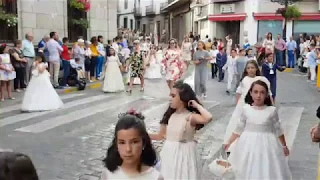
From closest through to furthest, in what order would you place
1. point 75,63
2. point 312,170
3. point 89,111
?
point 312,170
point 89,111
point 75,63

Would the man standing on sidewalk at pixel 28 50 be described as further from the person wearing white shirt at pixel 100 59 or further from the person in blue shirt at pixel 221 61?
the person in blue shirt at pixel 221 61

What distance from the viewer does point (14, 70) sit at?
44.4 feet

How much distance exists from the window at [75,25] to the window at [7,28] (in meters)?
3.32

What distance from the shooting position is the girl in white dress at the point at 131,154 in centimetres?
283

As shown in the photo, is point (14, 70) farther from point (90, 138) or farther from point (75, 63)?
point (90, 138)

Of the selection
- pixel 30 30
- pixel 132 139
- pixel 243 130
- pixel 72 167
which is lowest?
pixel 72 167

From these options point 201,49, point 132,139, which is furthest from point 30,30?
point 132,139

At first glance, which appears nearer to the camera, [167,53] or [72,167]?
[72,167]

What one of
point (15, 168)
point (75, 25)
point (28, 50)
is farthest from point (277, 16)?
point (15, 168)

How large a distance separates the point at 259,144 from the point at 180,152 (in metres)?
1.12

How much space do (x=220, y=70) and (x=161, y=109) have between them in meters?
7.60

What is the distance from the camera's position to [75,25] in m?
20.0

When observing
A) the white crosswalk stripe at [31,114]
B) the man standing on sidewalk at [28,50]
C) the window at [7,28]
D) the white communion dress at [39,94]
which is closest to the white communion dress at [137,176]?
the white crosswalk stripe at [31,114]

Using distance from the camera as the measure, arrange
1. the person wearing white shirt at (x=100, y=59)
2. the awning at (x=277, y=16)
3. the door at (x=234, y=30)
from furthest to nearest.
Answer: the door at (x=234, y=30)
the awning at (x=277, y=16)
the person wearing white shirt at (x=100, y=59)
